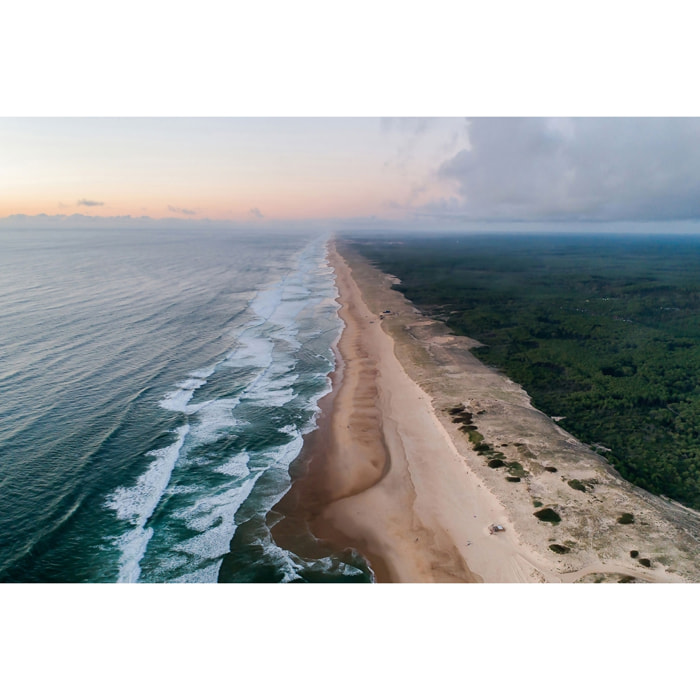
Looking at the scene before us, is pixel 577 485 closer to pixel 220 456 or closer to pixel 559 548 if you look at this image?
pixel 559 548

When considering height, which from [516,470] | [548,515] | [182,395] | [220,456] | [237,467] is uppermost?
[182,395]

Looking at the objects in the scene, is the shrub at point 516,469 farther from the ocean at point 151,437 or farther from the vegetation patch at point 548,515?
the ocean at point 151,437

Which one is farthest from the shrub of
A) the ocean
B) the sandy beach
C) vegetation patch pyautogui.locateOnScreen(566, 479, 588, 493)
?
the ocean

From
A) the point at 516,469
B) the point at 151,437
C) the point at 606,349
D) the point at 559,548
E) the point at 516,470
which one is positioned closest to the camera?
the point at 559,548

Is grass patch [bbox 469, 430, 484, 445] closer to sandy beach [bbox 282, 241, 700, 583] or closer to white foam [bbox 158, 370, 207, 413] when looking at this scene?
sandy beach [bbox 282, 241, 700, 583]

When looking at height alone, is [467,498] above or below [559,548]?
below

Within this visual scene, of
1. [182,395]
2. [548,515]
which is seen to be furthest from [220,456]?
[548,515]

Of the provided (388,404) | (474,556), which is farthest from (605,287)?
(474,556)
